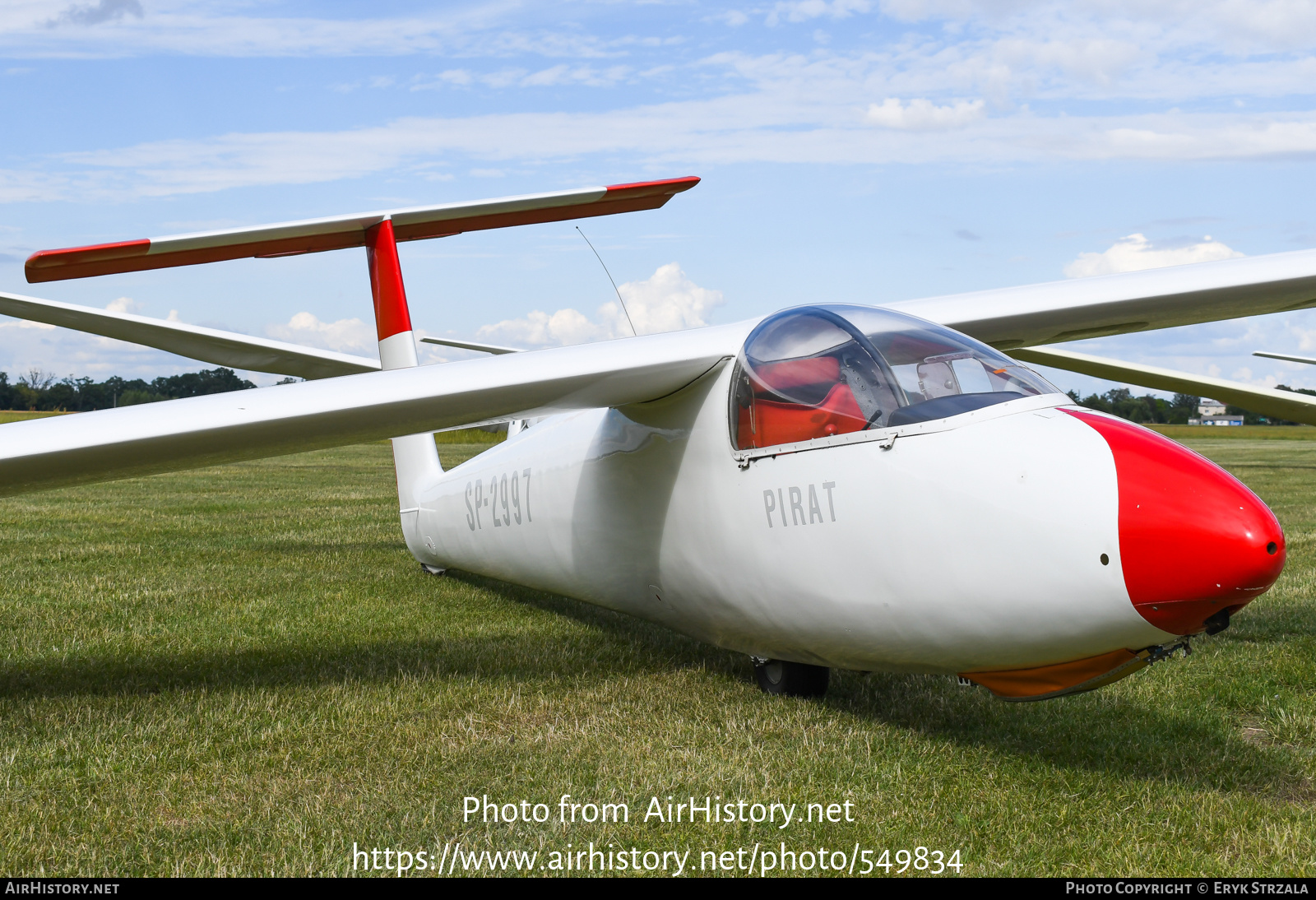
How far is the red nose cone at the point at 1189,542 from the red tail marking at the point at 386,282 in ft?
22.0

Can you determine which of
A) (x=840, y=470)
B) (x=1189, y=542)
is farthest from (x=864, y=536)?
(x=1189, y=542)

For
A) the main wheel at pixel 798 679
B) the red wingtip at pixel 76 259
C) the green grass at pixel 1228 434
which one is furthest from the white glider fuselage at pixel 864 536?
the green grass at pixel 1228 434

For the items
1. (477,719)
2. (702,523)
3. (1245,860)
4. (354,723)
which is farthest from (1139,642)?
(354,723)

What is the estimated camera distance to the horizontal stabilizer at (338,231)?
257 inches

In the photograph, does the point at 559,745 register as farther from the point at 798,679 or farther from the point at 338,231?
the point at 338,231

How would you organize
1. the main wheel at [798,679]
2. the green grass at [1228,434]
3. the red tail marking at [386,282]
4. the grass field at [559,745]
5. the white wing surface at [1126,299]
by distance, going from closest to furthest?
the grass field at [559,745], the main wheel at [798,679], the white wing surface at [1126,299], the red tail marking at [386,282], the green grass at [1228,434]

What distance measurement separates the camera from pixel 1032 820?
3.62 metres

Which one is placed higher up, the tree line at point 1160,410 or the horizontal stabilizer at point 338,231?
the horizontal stabilizer at point 338,231

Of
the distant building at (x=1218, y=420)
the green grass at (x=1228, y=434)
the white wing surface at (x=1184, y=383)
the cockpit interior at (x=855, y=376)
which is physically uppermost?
the cockpit interior at (x=855, y=376)

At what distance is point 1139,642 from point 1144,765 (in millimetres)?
1090

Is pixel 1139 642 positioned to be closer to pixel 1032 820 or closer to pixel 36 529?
pixel 1032 820

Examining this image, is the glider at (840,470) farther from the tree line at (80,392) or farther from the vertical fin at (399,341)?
the tree line at (80,392)

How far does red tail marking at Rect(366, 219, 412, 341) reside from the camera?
28.1 feet

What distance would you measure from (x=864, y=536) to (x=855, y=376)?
705mm
